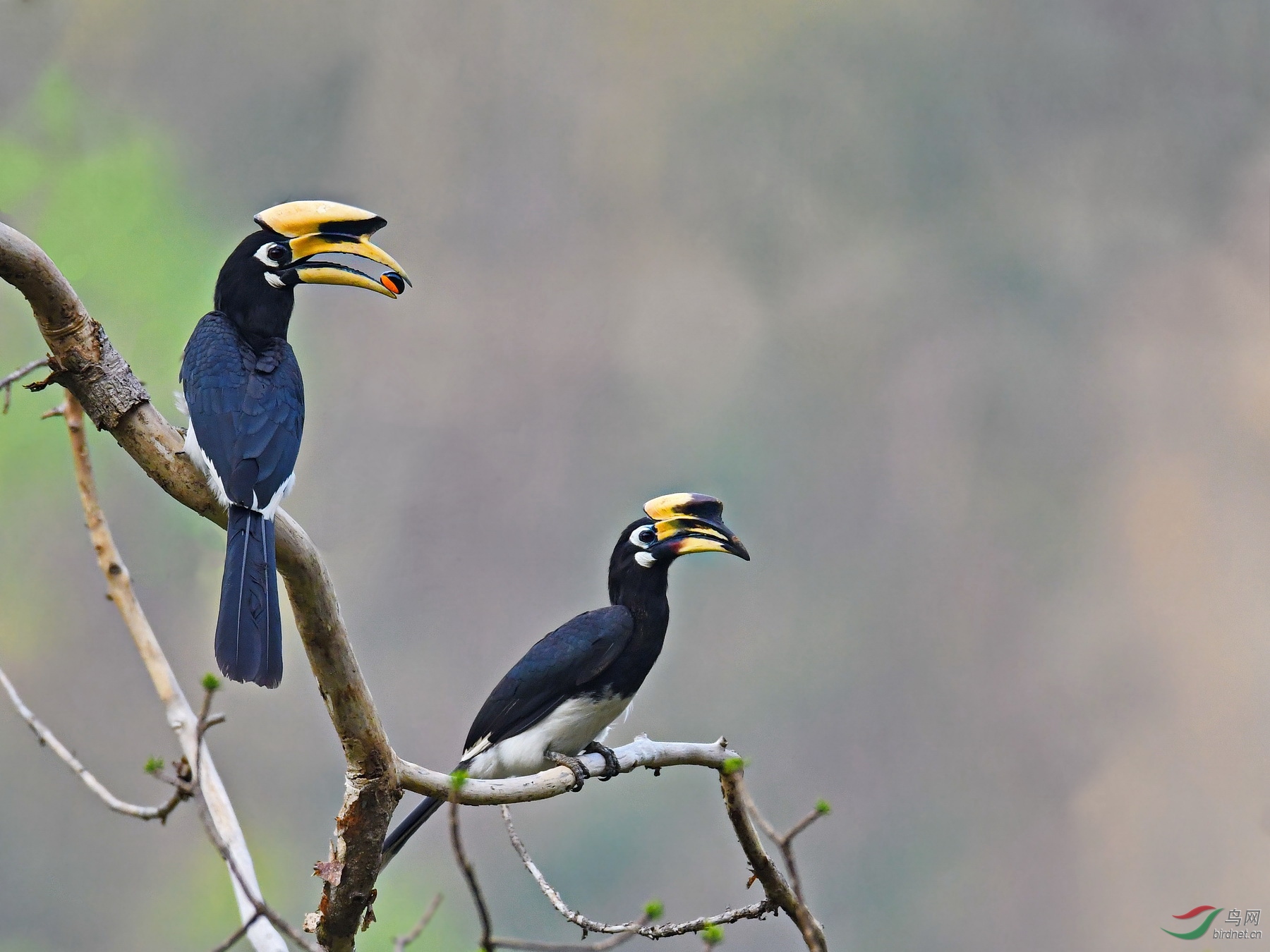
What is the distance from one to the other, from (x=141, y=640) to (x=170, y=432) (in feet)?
3.14

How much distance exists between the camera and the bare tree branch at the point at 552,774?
1836mm

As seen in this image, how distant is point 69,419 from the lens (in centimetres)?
270

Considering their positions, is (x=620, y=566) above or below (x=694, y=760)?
above

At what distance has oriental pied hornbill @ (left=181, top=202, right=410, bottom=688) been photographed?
1727 mm

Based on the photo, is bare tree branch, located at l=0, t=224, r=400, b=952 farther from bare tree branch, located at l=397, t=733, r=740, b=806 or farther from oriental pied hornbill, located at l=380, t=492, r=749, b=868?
oriental pied hornbill, located at l=380, t=492, r=749, b=868

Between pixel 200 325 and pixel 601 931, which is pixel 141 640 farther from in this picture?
pixel 601 931

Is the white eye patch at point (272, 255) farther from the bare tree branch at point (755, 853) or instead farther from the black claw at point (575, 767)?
the bare tree branch at point (755, 853)

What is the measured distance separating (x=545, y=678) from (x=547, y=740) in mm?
133

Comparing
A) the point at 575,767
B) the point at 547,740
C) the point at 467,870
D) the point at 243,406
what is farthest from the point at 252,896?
the point at 547,740

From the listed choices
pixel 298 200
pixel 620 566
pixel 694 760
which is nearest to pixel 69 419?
pixel 298 200

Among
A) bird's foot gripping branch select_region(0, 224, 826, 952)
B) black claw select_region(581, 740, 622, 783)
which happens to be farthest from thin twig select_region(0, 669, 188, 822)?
black claw select_region(581, 740, 622, 783)

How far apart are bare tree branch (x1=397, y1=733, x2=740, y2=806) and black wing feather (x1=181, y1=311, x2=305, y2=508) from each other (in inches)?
→ 19.5

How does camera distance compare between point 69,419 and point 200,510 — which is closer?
point 200,510

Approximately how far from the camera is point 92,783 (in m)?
2.13
